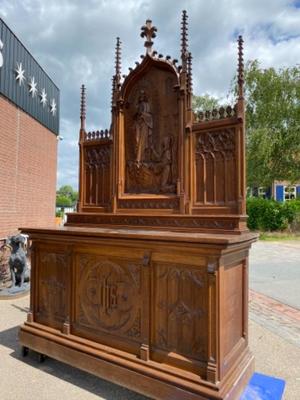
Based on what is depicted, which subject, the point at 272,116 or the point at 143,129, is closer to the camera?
the point at 143,129

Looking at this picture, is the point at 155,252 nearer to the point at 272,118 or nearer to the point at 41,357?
the point at 41,357

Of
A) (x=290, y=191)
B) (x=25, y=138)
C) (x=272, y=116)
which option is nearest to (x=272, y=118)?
(x=272, y=116)

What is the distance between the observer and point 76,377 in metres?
3.20

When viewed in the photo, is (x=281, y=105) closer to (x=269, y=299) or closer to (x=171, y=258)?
(x=269, y=299)

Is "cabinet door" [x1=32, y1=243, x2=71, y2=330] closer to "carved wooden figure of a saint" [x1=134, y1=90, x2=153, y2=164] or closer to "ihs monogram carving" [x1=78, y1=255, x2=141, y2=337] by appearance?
"ihs monogram carving" [x1=78, y1=255, x2=141, y2=337]

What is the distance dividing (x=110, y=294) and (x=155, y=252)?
74 cm

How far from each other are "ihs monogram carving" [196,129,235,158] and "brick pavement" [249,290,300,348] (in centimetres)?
270

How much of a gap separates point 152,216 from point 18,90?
6649 mm

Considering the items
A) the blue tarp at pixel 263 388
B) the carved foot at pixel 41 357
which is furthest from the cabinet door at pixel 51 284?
the blue tarp at pixel 263 388

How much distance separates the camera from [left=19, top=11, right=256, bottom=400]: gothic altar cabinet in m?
2.62

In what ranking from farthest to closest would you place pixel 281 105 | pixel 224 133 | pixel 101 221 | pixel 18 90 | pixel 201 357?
pixel 281 105 → pixel 18 90 → pixel 101 221 → pixel 224 133 → pixel 201 357

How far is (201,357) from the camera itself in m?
2.59

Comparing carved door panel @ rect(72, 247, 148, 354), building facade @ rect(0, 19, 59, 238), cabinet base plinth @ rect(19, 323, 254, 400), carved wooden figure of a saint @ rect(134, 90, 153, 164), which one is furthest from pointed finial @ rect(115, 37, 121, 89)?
building facade @ rect(0, 19, 59, 238)

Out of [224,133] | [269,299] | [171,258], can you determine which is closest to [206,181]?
[224,133]
